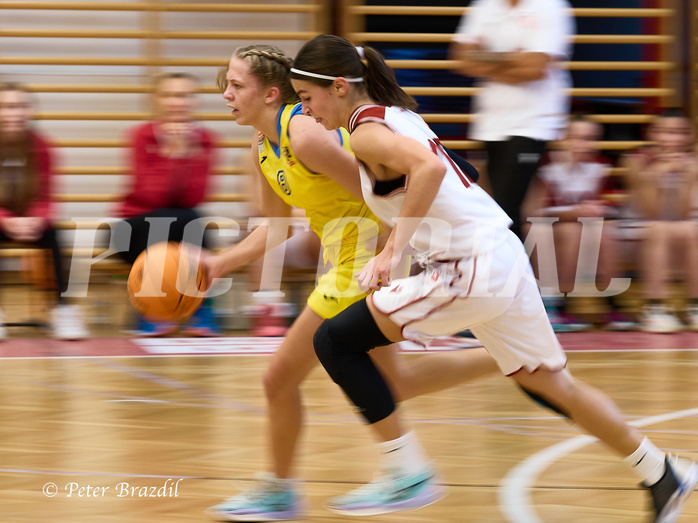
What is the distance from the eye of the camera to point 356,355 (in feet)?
8.53

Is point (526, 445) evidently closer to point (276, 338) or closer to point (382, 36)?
point (276, 338)

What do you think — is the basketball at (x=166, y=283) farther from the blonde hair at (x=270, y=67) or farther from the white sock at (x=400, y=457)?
the white sock at (x=400, y=457)

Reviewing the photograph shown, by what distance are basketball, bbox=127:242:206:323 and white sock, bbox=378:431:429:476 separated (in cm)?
77

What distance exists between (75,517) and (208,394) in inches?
65.4

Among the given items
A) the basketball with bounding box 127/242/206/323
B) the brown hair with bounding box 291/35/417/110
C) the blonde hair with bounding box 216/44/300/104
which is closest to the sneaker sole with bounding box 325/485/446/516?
the basketball with bounding box 127/242/206/323

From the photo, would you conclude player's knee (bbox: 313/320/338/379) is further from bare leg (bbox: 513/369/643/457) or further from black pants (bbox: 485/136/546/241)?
black pants (bbox: 485/136/546/241)

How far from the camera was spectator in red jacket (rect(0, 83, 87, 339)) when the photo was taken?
571 cm

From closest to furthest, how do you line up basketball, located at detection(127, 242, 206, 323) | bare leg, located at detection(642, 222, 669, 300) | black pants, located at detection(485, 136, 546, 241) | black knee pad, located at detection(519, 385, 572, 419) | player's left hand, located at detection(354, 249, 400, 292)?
player's left hand, located at detection(354, 249, 400, 292), black knee pad, located at detection(519, 385, 572, 419), basketball, located at detection(127, 242, 206, 323), black pants, located at detection(485, 136, 546, 241), bare leg, located at detection(642, 222, 669, 300)

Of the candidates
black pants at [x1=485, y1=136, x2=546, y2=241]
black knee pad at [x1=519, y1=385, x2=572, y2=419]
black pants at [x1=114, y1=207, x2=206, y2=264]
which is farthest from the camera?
→ black pants at [x1=114, y1=207, x2=206, y2=264]

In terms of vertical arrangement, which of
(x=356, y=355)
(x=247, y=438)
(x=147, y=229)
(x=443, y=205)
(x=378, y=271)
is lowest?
(x=247, y=438)

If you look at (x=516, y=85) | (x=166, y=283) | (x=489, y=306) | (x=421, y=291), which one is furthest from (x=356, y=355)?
(x=516, y=85)

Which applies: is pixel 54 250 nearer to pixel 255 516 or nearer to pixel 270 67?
pixel 270 67

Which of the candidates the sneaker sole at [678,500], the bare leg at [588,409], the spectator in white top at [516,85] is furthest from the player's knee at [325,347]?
the spectator in white top at [516,85]

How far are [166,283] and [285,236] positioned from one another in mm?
383
